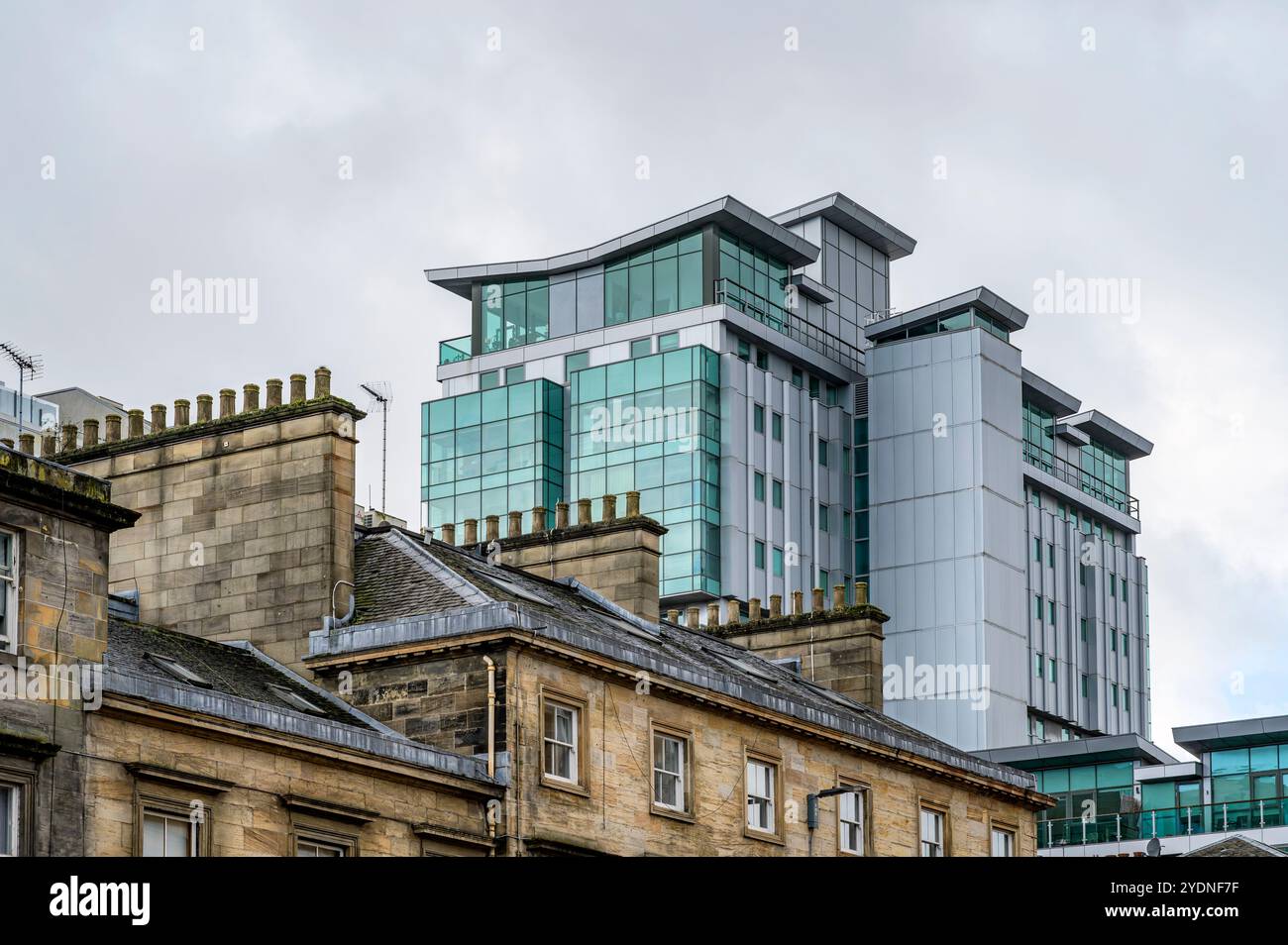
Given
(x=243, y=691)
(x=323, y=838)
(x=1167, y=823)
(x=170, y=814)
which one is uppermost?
(x=243, y=691)

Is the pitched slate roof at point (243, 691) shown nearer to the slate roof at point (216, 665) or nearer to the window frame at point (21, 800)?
the slate roof at point (216, 665)

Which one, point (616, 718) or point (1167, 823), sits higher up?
point (616, 718)

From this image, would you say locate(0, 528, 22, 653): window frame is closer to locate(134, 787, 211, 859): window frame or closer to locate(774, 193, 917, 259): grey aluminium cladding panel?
locate(134, 787, 211, 859): window frame

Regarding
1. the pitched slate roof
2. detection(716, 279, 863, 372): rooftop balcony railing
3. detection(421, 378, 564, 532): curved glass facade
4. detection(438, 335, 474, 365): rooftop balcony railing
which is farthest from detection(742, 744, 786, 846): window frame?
detection(438, 335, 474, 365): rooftop balcony railing

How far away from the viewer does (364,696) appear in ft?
138

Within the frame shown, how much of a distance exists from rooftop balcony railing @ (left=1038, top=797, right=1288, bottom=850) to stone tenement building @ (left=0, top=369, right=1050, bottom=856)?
35850mm

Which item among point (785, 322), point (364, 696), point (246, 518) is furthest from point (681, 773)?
point (785, 322)

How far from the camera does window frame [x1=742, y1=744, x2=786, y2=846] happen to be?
45.8 meters

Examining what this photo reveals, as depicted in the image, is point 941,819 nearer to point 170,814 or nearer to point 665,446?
point 170,814

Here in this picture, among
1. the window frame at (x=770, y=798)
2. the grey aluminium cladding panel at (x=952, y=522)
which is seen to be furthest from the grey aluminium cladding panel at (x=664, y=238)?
the window frame at (x=770, y=798)

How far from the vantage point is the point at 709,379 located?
124 metres

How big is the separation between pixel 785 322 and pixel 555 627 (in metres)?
90.8

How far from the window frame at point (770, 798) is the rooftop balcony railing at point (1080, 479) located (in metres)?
95.3
